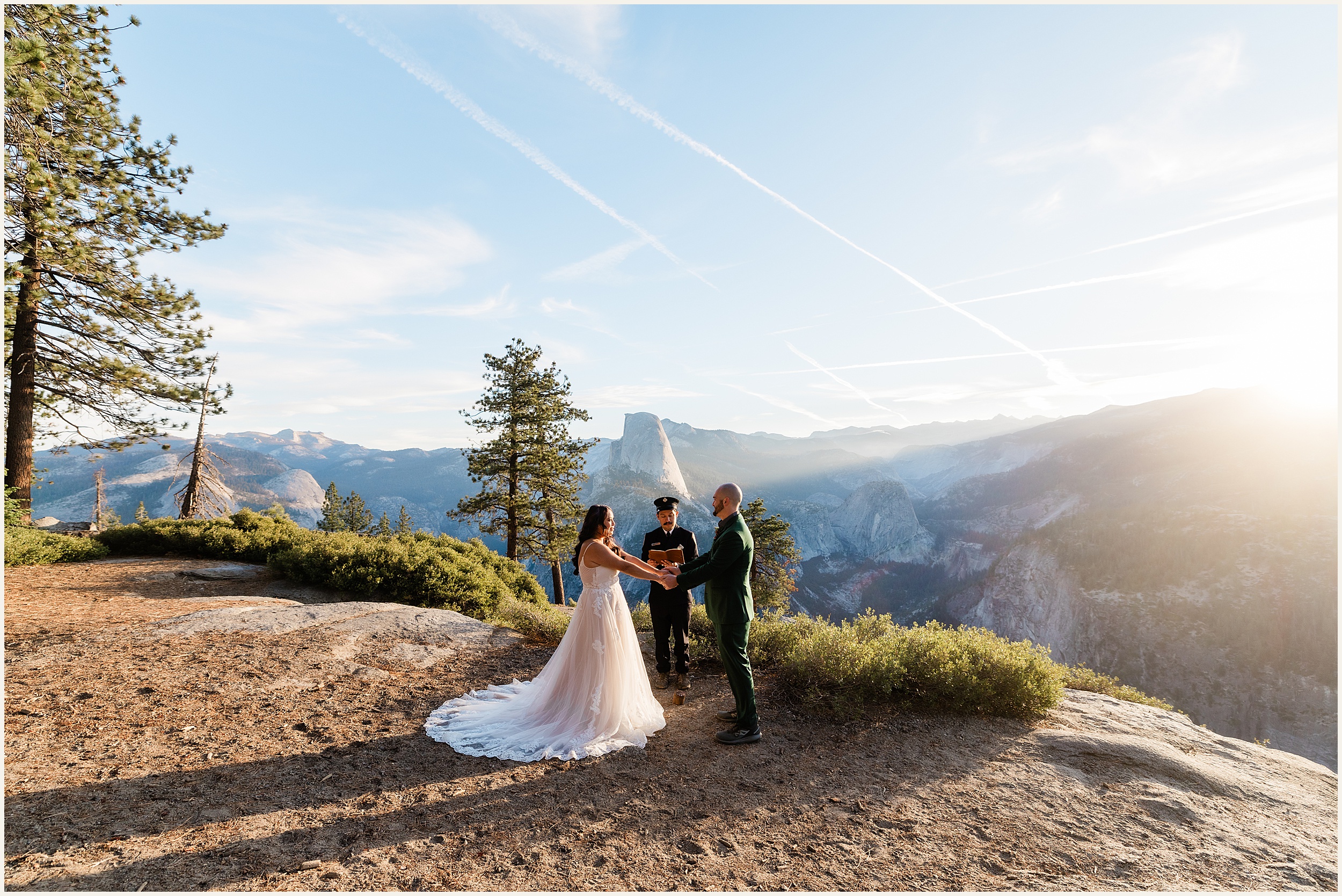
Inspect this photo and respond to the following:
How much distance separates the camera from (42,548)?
41.3ft

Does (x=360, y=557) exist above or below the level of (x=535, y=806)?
above

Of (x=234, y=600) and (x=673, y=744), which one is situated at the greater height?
(x=234, y=600)

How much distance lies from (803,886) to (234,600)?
35.9 feet

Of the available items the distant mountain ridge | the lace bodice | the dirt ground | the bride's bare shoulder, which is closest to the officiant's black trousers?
the dirt ground

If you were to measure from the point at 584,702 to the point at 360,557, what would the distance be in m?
8.61

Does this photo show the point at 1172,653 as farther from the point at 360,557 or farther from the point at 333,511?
the point at 333,511

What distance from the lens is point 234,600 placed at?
10.3m

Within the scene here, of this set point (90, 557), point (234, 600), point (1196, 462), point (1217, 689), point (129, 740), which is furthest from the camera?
point (1196, 462)

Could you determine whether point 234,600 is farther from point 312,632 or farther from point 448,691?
point 448,691

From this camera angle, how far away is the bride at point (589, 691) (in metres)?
5.82

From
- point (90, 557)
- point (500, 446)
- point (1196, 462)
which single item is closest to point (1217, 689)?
point (1196, 462)

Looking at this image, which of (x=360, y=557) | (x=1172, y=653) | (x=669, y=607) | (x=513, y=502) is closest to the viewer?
(x=669, y=607)

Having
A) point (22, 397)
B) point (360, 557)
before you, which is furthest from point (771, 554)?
point (22, 397)

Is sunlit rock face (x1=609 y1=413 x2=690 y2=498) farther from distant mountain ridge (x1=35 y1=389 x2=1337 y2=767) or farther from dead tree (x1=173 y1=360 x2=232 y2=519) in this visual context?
dead tree (x1=173 y1=360 x2=232 y2=519)
